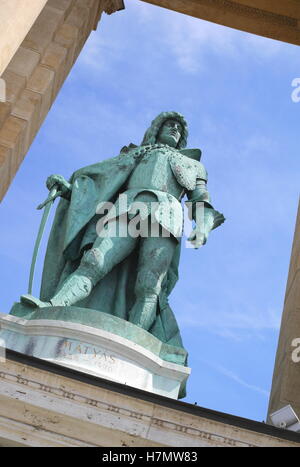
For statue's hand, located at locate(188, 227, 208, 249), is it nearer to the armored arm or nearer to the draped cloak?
the armored arm

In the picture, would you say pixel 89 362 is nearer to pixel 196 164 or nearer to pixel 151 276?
pixel 151 276

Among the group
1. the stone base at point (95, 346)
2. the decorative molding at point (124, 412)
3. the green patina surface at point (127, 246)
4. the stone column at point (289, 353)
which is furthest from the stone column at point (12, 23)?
the stone column at point (289, 353)

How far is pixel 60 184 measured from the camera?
9328 millimetres

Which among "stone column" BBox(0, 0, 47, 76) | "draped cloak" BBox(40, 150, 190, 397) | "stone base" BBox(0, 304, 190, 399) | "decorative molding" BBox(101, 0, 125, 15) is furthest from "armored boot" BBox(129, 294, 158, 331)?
"decorative molding" BBox(101, 0, 125, 15)

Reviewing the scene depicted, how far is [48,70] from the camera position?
1044cm

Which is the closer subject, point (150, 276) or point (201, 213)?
point (150, 276)

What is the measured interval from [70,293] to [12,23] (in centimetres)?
261

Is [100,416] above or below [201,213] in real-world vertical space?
below

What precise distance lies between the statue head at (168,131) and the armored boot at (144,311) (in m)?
2.44

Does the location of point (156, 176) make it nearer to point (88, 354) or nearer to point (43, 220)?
point (43, 220)

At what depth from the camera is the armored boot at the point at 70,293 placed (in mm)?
7938

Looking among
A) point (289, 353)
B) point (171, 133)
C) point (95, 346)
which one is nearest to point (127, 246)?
point (95, 346)

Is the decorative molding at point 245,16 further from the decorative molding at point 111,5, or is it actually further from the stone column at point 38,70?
the stone column at point 38,70

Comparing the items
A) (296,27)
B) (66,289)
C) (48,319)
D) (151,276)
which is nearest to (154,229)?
(151,276)
